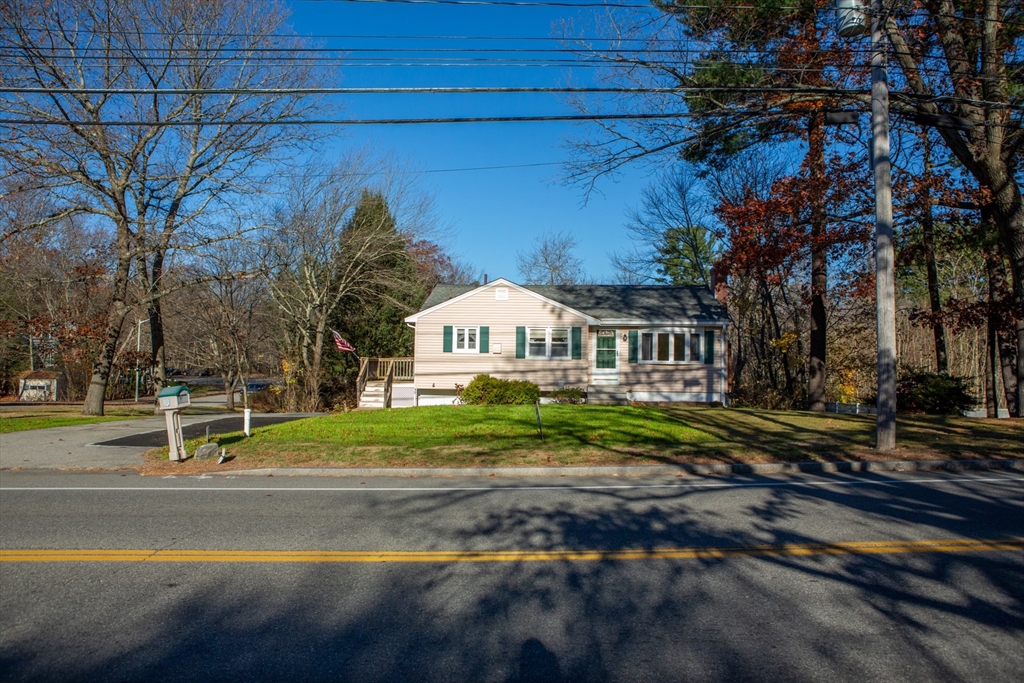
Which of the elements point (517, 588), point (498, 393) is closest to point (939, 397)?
point (498, 393)

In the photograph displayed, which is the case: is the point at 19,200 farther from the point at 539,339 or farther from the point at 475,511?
the point at 475,511

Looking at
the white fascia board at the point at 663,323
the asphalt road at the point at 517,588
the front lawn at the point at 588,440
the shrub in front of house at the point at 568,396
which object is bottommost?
the asphalt road at the point at 517,588

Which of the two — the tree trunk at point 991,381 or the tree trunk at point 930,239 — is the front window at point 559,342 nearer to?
the tree trunk at point 930,239

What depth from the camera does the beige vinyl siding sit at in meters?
28.9

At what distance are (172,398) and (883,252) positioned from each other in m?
12.7

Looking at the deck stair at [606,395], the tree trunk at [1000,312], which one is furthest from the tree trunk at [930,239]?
the deck stair at [606,395]

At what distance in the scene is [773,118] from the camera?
67.8 feet

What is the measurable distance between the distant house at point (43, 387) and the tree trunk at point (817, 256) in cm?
3765

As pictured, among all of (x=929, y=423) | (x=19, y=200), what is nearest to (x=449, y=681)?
(x=929, y=423)

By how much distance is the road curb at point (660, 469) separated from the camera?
36.7ft

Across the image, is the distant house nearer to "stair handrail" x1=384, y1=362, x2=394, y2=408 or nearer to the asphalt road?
"stair handrail" x1=384, y1=362, x2=394, y2=408

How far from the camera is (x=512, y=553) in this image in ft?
20.8

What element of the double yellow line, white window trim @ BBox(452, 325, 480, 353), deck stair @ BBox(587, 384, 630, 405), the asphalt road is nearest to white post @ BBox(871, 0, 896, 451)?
the asphalt road

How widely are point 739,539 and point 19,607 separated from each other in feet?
19.4
